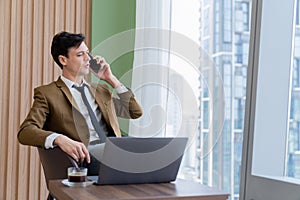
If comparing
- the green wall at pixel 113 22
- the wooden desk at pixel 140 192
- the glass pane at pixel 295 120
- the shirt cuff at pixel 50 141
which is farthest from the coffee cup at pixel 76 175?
the green wall at pixel 113 22

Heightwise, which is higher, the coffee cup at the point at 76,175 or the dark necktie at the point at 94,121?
the dark necktie at the point at 94,121

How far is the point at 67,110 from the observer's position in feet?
7.91

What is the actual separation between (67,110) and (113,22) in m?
1.58

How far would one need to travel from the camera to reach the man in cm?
239

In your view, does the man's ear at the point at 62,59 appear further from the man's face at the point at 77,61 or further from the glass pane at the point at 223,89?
Result: the glass pane at the point at 223,89

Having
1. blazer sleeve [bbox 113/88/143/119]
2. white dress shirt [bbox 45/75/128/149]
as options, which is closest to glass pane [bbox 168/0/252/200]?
blazer sleeve [bbox 113/88/143/119]

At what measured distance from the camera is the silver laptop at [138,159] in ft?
5.16

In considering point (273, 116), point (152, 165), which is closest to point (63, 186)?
point (152, 165)

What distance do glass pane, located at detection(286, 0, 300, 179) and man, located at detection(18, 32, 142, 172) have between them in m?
0.82

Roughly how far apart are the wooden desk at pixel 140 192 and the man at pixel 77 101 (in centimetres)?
75

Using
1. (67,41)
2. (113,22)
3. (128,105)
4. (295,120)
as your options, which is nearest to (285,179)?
(295,120)

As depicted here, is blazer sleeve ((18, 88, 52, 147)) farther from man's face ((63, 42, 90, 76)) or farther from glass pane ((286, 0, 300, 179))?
glass pane ((286, 0, 300, 179))

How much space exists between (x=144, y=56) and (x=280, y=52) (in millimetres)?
1142

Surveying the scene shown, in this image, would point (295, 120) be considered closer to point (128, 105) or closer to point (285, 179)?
point (285, 179)
